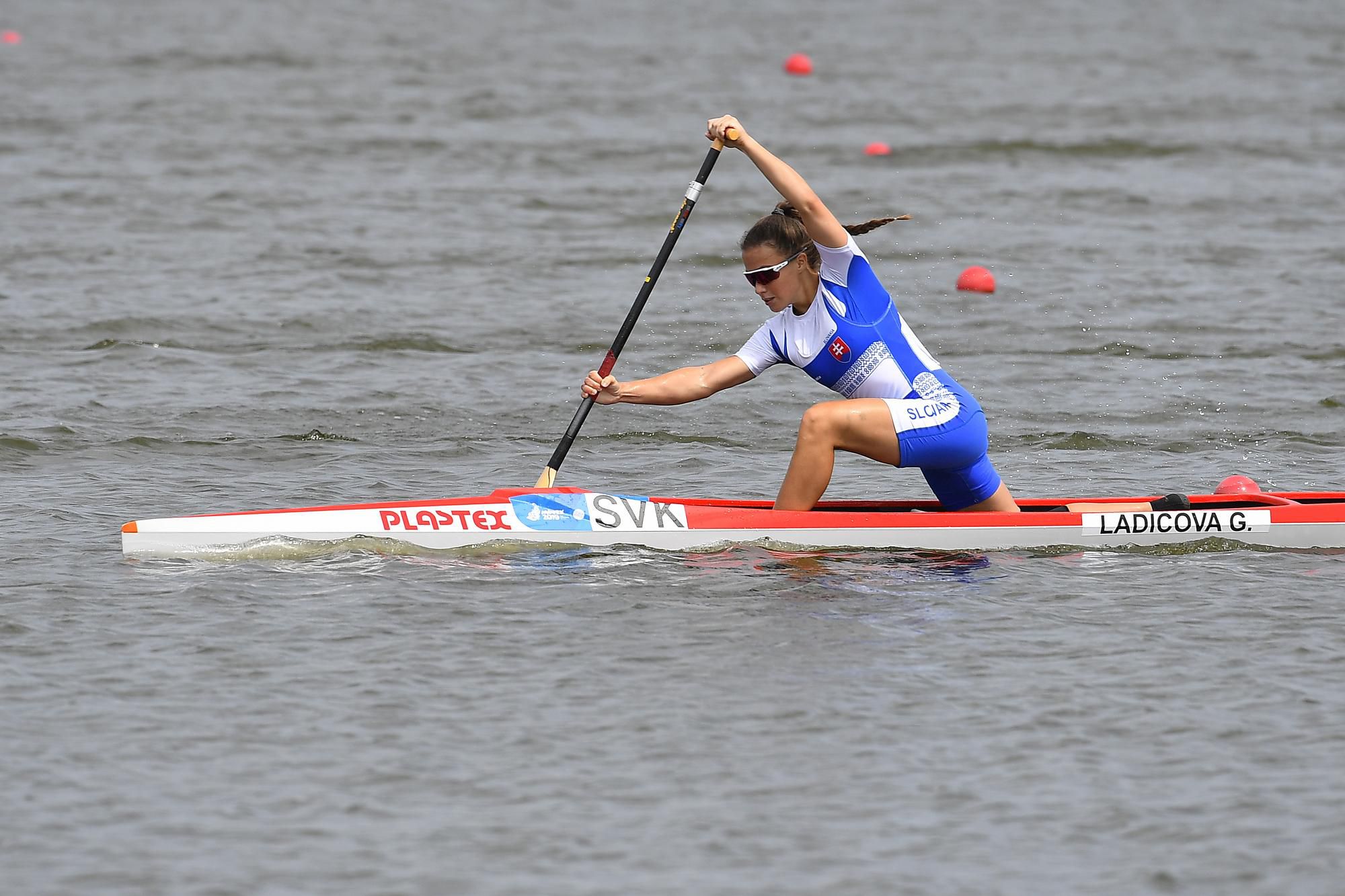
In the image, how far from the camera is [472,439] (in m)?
10.0

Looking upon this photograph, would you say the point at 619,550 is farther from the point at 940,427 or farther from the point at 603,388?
the point at 940,427

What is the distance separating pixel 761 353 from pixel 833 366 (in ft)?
1.03

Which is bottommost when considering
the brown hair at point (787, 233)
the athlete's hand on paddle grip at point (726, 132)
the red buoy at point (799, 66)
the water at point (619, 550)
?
the water at point (619, 550)

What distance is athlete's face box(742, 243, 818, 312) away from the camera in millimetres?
6883

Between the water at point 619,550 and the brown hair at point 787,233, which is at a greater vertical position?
the brown hair at point 787,233

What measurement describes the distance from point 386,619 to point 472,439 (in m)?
3.58

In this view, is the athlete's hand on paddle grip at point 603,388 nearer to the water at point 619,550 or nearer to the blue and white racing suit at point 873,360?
the blue and white racing suit at point 873,360

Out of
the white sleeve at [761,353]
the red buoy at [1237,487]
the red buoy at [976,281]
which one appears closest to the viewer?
the white sleeve at [761,353]

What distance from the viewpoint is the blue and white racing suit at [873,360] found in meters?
6.97

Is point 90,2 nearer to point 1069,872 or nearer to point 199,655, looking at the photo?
point 199,655

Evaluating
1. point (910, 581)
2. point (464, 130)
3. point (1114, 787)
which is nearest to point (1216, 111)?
point (464, 130)

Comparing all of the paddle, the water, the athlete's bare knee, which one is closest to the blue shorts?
the athlete's bare knee

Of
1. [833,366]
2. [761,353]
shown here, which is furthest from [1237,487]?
[761,353]

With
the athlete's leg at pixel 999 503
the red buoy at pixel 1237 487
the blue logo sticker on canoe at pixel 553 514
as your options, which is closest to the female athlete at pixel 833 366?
the athlete's leg at pixel 999 503
